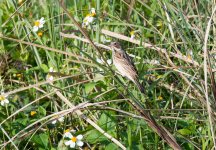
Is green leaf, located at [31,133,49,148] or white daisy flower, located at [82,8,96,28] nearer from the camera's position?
green leaf, located at [31,133,49,148]

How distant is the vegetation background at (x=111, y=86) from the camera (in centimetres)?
267

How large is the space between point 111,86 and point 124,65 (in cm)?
22

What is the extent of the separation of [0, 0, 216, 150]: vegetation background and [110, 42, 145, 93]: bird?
47mm

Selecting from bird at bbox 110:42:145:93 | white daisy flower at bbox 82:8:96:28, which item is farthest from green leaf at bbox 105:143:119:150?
white daisy flower at bbox 82:8:96:28

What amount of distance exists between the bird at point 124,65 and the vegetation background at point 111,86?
47 millimetres

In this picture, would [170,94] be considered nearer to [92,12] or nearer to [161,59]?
[161,59]

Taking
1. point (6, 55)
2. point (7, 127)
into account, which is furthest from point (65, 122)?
point (6, 55)

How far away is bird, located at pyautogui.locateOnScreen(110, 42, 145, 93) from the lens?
2.65 meters

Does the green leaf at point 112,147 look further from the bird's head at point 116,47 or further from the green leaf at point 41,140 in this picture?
the bird's head at point 116,47

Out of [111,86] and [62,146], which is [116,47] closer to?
[111,86]

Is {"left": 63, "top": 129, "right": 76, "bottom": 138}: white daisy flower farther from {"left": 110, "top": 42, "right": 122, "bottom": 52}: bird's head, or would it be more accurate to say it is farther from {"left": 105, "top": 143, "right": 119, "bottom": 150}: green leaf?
{"left": 110, "top": 42, "right": 122, "bottom": 52}: bird's head

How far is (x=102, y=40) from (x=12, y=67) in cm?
66

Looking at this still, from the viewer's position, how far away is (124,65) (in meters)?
2.73

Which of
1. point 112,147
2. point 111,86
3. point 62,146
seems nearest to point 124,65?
point 111,86
